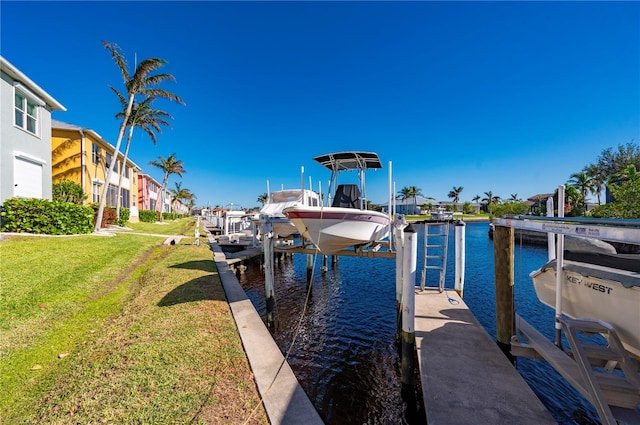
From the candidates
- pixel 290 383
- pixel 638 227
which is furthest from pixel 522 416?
pixel 290 383

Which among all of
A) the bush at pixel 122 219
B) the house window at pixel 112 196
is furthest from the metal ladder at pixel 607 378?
the house window at pixel 112 196

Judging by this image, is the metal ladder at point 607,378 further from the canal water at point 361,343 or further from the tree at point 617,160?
the tree at point 617,160

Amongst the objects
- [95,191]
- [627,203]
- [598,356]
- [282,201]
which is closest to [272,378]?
[598,356]

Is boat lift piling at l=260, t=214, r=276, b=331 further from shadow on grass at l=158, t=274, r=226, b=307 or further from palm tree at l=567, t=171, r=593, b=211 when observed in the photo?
palm tree at l=567, t=171, r=593, b=211

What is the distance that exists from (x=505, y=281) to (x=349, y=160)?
16.4 ft

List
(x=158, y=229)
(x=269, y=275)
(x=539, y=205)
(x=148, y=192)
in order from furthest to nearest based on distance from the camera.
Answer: (x=539, y=205) → (x=148, y=192) → (x=158, y=229) → (x=269, y=275)

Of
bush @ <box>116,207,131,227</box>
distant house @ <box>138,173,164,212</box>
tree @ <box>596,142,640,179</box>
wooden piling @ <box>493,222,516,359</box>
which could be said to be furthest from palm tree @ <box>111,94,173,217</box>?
tree @ <box>596,142,640,179</box>

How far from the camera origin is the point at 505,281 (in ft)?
17.1

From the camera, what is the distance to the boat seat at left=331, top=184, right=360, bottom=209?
321 inches

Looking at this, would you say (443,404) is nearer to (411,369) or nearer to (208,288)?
(411,369)

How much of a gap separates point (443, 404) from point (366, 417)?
145 cm

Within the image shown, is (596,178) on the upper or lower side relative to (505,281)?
upper

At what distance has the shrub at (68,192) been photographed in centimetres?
1692

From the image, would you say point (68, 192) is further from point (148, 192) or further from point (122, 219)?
point (148, 192)
